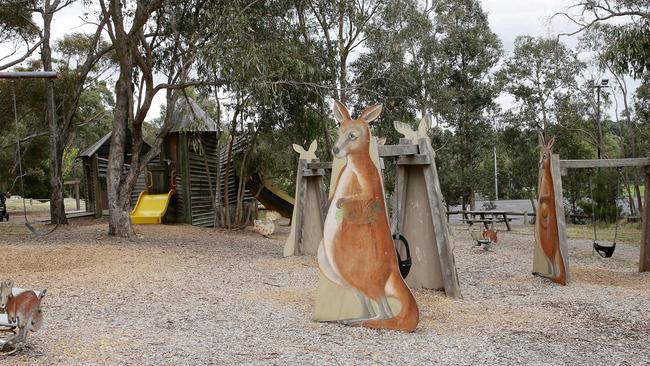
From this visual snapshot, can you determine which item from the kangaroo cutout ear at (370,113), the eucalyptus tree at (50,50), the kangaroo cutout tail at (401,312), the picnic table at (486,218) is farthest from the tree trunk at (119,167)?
the picnic table at (486,218)

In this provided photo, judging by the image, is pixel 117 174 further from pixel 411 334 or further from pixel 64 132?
pixel 411 334

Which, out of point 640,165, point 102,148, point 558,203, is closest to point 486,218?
point 640,165

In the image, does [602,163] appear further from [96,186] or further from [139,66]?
[96,186]

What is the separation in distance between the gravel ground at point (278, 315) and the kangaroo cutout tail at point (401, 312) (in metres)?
0.13

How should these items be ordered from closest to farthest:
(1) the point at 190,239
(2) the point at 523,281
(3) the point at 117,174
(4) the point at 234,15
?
(2) the point at 523,281 < (4) the point at 234,15 < (3) the point at 117,174 < (1) the point at 190,239

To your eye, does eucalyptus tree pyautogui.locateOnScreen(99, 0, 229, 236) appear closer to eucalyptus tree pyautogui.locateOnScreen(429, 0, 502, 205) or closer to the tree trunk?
the tree trunk

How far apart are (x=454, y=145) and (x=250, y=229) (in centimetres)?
1042

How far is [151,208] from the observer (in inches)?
713

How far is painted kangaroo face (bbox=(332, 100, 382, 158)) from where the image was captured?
5648 mm

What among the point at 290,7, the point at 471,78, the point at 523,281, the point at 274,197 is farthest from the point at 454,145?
the point at 523,281

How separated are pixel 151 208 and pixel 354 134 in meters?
13.7

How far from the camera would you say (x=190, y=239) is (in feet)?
45.5

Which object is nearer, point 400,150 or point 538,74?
point 400,150

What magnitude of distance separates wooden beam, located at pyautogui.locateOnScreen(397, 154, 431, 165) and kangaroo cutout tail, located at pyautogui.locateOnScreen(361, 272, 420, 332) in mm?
2014
